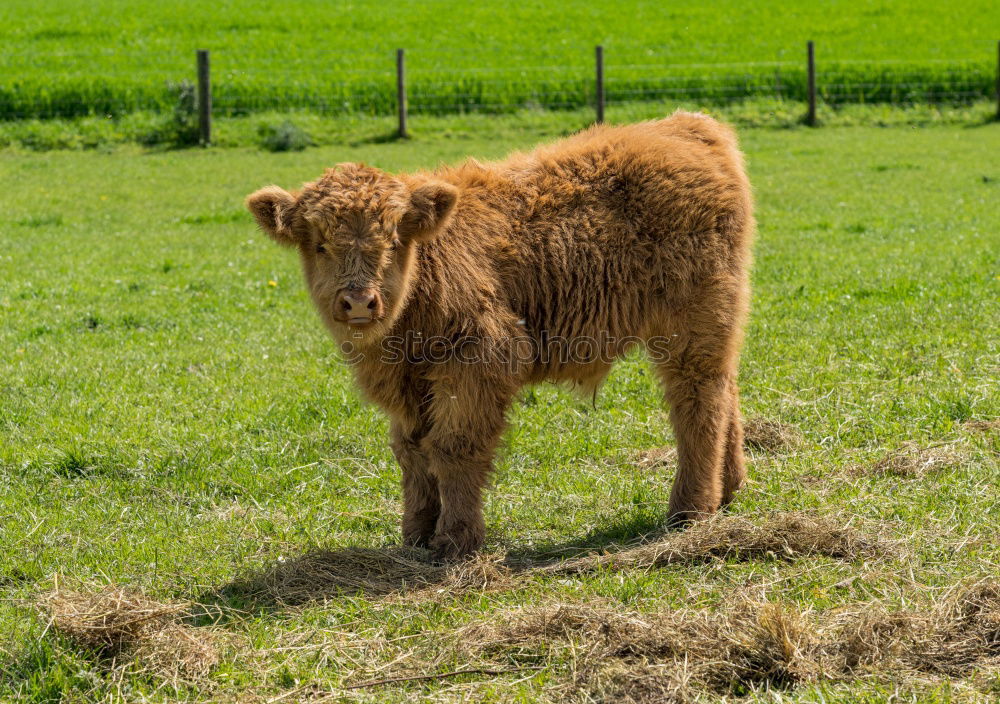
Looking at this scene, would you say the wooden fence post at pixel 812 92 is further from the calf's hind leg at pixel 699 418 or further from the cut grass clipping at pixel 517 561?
the cut grass clipping at pixel 517 561

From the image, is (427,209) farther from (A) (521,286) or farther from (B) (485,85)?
(B) (485,85)

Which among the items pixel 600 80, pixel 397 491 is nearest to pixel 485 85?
pixel 600 80

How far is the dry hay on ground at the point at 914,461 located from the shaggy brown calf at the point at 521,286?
2.58 feet

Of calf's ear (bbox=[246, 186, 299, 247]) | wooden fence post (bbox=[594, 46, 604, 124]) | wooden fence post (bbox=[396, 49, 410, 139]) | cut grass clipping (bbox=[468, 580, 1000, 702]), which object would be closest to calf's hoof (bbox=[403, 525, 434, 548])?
cut grass clipping (bbox=[468, 580, 1000, 702])

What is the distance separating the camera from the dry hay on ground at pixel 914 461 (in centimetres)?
629

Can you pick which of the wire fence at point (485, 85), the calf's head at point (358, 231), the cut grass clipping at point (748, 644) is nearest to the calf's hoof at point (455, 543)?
the cut grass clipping at point (748, 644)

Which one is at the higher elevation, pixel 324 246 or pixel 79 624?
pixel 324 246

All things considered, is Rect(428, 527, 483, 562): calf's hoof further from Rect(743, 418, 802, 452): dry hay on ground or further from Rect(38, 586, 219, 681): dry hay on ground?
Rect(743, 418, 802, 452): dry hay on ground

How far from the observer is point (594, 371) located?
616cm

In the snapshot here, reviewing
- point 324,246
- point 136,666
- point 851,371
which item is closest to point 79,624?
Answer: point 136,666

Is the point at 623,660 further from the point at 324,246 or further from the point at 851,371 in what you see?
the point at 851,371

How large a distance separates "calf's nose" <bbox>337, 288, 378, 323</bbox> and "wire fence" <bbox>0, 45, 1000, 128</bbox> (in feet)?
59.2

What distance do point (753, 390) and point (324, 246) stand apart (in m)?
3.70

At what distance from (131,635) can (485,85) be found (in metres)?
23.6
